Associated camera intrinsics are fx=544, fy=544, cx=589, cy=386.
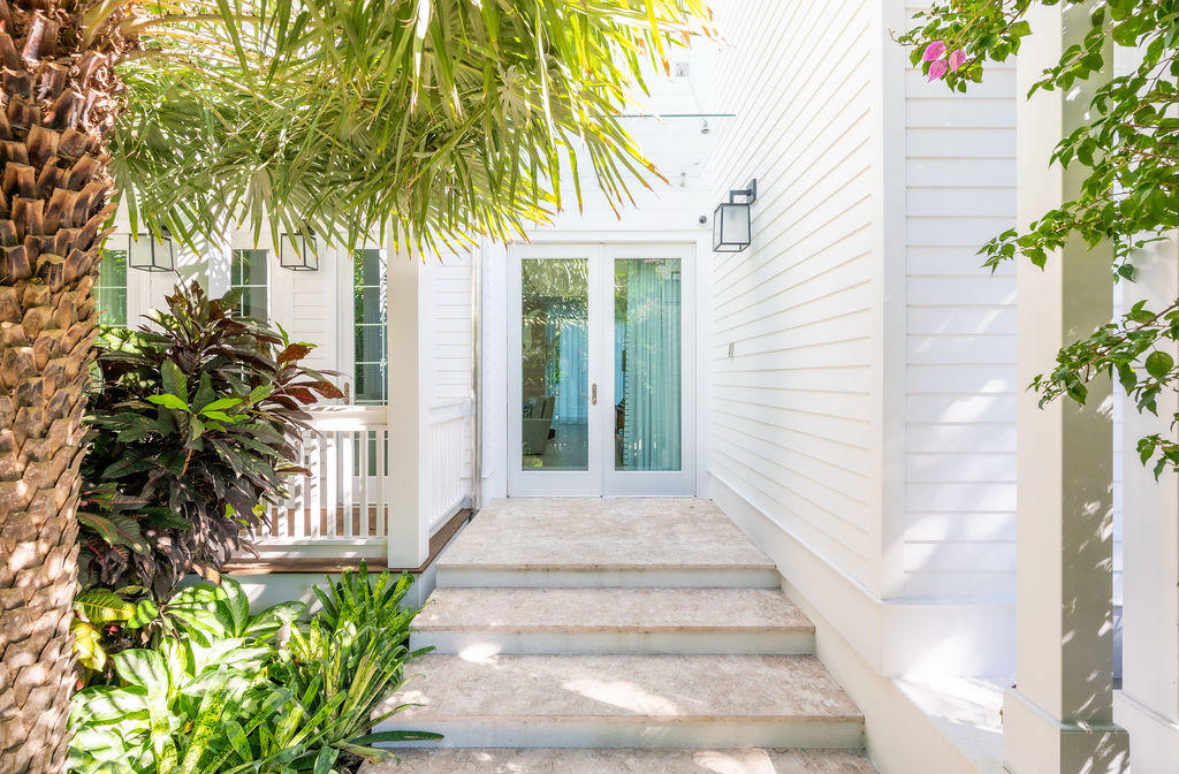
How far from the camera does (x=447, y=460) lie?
12.9ft

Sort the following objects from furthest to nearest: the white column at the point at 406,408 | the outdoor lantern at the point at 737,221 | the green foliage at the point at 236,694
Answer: the outdoor lantern at the point at 737,221
the white column at the point at 406,408
the green foliage at the point at 236,694

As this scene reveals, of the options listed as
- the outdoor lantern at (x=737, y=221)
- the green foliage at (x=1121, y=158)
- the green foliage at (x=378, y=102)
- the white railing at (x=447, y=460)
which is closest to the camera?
the green foliage at (x=1121, y=158)

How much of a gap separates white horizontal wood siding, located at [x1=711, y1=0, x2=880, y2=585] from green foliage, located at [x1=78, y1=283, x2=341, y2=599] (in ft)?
7.57

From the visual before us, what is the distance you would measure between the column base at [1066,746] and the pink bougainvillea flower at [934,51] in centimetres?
156

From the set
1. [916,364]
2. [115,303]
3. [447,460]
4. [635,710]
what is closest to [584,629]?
[635,710]

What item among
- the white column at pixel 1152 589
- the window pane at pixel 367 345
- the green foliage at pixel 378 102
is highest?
the green foliage at pixel 378 102

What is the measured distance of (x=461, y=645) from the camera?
2.66 meters

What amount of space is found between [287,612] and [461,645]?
82 cm

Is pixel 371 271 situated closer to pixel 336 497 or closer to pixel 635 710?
pixel 336 497

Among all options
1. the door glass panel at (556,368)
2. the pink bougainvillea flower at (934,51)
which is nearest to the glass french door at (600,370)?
the door glass panel at (556,368)

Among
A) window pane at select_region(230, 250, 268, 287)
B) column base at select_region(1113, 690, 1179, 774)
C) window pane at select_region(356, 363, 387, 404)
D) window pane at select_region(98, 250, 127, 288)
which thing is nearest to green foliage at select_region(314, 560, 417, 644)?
window pane at select_region(356, 363, 387, 404)

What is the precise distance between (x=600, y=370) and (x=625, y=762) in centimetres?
335

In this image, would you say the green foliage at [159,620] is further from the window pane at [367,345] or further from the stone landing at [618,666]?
the window pane at [367,345]

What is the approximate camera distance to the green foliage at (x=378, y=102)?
1.35 meters
